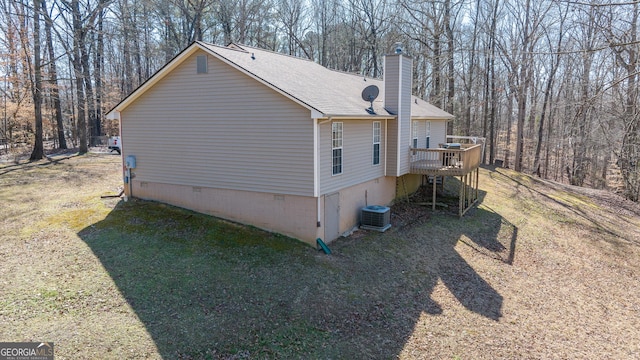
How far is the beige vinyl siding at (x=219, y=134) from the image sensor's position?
454 inches

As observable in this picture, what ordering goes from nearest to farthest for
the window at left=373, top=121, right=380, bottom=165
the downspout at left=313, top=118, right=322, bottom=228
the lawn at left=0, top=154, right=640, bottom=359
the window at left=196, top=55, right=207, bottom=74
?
the lawn at left=0, top=154, right=640, bottom=359, the downspout at left=313, top=118, right=322, bottom=228, the window at left=196, top=55, right=207, bottom=74, the window at left=373, top=121, right=380, bottom=165

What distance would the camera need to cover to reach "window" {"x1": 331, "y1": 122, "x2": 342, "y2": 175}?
12273 millimetres

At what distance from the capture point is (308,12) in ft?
129

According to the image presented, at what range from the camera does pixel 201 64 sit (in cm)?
1251

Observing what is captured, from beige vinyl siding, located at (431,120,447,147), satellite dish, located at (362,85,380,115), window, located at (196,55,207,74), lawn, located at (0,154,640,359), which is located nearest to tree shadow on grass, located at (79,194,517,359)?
lawn, located at (0,154,640,359)

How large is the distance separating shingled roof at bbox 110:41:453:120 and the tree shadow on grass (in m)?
3.89

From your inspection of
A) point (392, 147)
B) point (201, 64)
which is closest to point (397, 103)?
point (392, 147)

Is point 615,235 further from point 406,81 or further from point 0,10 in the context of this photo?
point 0,10

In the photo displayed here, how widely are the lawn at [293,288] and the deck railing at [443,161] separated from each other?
1.95m

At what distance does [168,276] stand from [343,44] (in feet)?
106

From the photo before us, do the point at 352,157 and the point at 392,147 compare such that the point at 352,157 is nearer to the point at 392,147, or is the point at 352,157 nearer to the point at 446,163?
the point at 392,147

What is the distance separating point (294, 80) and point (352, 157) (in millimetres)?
3025

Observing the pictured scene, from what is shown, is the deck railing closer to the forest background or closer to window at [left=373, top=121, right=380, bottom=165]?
window at [left=373, top=121, right=380, bottom=165]

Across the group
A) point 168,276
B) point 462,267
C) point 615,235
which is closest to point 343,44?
point 615,235
